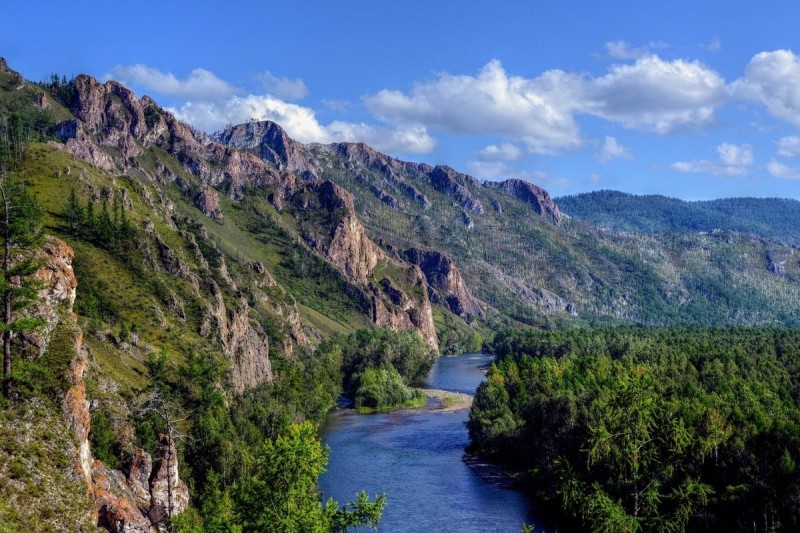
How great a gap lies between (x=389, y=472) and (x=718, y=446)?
48.7 m

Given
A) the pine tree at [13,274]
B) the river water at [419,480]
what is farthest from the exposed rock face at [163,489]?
the river water at [419,480]

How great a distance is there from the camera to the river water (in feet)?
300

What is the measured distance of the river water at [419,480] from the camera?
91500 mm

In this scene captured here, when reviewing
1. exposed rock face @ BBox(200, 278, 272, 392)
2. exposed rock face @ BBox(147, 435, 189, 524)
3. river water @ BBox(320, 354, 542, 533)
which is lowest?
river water @ BBox(320, 354, 542, 533)

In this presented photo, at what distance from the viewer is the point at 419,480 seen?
359 ft

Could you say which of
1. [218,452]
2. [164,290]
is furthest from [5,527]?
[164,290]

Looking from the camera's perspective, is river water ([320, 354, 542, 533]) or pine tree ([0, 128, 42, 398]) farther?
river water ([320, 354, 542, 533])

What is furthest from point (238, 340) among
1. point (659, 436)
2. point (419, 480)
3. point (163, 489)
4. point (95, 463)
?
point (659, 436)

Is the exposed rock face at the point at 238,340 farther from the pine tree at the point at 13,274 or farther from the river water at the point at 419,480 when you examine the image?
the pine tree at the point at 13,274

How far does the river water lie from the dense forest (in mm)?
7399

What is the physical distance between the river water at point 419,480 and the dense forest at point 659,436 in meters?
7.40

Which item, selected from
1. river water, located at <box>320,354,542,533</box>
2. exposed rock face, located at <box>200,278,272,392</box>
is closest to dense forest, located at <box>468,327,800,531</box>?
river water, located at <box>320,354,542,533</box>

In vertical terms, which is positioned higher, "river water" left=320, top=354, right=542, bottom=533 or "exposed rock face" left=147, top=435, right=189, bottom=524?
"exposed rock face" left=147, top=435, right=189, bottom=524

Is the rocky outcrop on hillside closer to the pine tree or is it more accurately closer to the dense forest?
the pine tree
